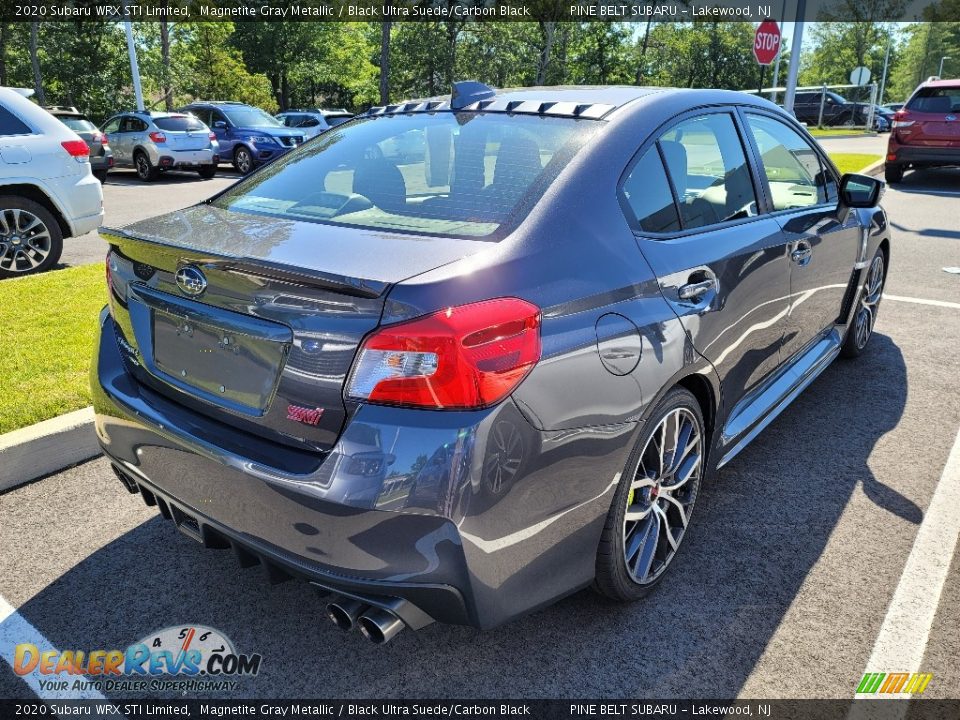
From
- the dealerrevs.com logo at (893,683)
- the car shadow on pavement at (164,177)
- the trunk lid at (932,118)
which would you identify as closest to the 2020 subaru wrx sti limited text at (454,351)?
the dealerrevs.com logo at (893,683)

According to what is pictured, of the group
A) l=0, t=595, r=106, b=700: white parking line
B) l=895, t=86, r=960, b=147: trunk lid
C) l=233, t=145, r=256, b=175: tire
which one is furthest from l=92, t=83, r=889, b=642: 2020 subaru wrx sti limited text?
l=233, t=145, r=256, b=175: tire

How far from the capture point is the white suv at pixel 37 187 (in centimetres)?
697

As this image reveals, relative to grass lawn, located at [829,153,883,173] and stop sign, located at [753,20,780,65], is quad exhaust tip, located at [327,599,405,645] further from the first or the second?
grass lawn, located at [829,153,883,173]

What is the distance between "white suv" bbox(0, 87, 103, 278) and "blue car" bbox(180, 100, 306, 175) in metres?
11.5

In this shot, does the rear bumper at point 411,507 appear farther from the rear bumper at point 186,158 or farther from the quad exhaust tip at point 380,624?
the rear bumper at point 186,158

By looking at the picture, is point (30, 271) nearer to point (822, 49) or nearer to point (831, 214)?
point (831, 214)

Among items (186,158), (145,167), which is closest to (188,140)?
(186,158)

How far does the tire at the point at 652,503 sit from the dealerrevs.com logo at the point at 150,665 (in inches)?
47.1

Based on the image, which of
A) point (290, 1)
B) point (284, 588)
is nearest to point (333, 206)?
point (284, 588)

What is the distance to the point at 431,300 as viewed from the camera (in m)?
1.92

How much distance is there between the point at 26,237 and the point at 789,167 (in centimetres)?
668

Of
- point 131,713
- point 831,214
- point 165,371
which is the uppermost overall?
point 831,214

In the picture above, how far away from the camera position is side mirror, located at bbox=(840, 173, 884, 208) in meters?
4.14

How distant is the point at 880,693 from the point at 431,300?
1.82 metres
